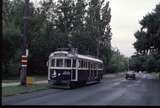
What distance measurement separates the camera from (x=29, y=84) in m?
33.1

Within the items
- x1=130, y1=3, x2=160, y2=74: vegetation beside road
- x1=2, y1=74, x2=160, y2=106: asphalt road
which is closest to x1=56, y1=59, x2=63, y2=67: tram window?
x1=2, y1=74, x2=160, y2=106: asphalt road

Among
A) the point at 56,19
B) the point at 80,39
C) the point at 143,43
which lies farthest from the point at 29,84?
the point at 143,43

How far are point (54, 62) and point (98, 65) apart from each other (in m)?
12.3

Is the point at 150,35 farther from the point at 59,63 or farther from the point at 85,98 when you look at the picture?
the point at 85,98

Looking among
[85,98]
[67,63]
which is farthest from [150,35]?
[85,98]

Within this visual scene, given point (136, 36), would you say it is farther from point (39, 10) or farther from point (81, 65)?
point (81, 65)

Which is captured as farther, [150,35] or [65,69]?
[150,35]

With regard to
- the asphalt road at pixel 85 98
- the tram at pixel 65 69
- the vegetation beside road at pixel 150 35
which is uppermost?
the vegetation beside road at pixel 150 35

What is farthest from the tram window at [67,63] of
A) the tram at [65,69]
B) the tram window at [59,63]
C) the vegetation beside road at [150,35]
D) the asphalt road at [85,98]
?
the vegetation beside road at [150,35]

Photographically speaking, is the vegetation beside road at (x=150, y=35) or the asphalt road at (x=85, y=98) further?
the vegetation beside road at (x=150, y=35)

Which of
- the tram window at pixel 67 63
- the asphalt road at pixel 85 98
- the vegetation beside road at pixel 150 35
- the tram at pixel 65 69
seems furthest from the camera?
the vegetation beside road at pixel 150 35

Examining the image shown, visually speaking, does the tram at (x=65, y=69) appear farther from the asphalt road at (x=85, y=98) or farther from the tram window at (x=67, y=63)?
the asphalt road at (x=85, y=98)

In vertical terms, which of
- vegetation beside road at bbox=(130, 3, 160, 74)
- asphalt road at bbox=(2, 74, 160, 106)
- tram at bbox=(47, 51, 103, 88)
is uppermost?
vegetation beside road at bbox=(130, 3, 160, 74)

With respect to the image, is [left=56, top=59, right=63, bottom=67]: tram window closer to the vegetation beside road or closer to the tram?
the tram
